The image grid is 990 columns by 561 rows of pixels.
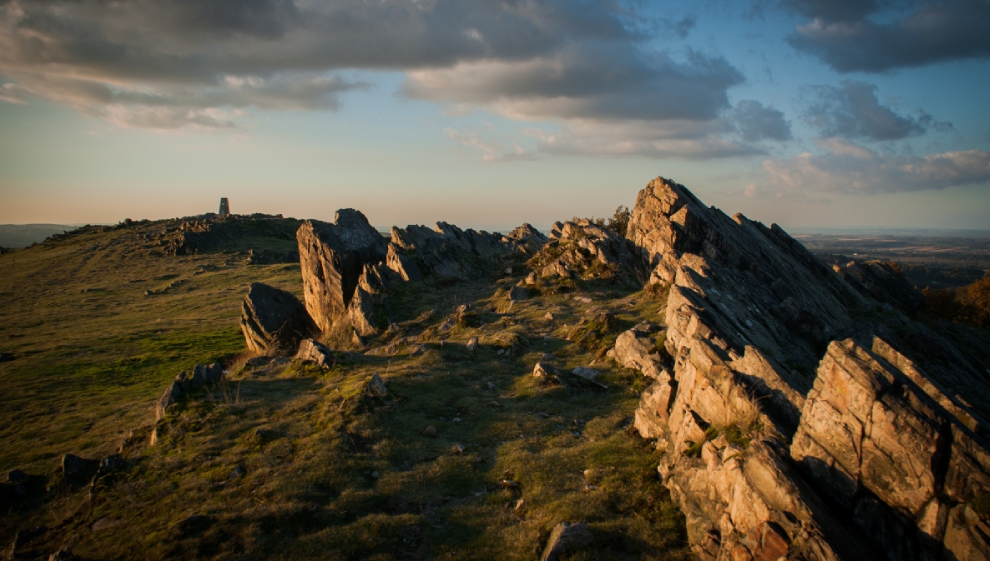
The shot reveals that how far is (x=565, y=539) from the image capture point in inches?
414

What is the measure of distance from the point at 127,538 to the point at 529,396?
13929 millimetres

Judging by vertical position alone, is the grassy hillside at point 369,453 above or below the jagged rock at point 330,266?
below

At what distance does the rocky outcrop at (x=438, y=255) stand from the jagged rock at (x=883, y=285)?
116 feet

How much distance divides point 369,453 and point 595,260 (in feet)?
90.7

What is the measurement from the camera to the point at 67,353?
37844 millimetres

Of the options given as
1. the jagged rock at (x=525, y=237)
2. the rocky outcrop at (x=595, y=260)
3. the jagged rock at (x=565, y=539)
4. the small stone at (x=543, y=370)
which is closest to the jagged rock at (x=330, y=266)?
the rocky outcrop at (x=595, y=260)

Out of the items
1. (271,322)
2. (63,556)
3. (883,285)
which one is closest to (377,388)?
(63,556)

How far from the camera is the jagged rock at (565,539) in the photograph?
10.3 m

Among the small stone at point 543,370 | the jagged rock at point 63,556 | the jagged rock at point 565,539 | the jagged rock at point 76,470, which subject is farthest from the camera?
the small stone at point 543,370

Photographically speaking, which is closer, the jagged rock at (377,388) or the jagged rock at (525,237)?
the jagged rock at (377,388)

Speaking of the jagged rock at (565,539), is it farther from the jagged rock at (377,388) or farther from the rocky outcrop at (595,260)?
the rocky outcrop at (595,260)

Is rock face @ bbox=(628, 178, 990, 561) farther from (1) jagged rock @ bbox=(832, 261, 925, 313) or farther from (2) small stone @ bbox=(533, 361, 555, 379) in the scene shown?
(1) jagged rock @ bbox=(832, 261, 925, 313)

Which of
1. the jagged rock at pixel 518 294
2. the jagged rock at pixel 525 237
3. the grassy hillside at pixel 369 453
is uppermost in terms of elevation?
the jagged rock at pixel 525 237

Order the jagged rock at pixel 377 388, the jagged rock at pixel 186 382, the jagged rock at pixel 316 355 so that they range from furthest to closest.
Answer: the jagged rock at pixel 316 355 → the jagged rock at pixel 186 382 → the jagged rock at pixel 377 388
